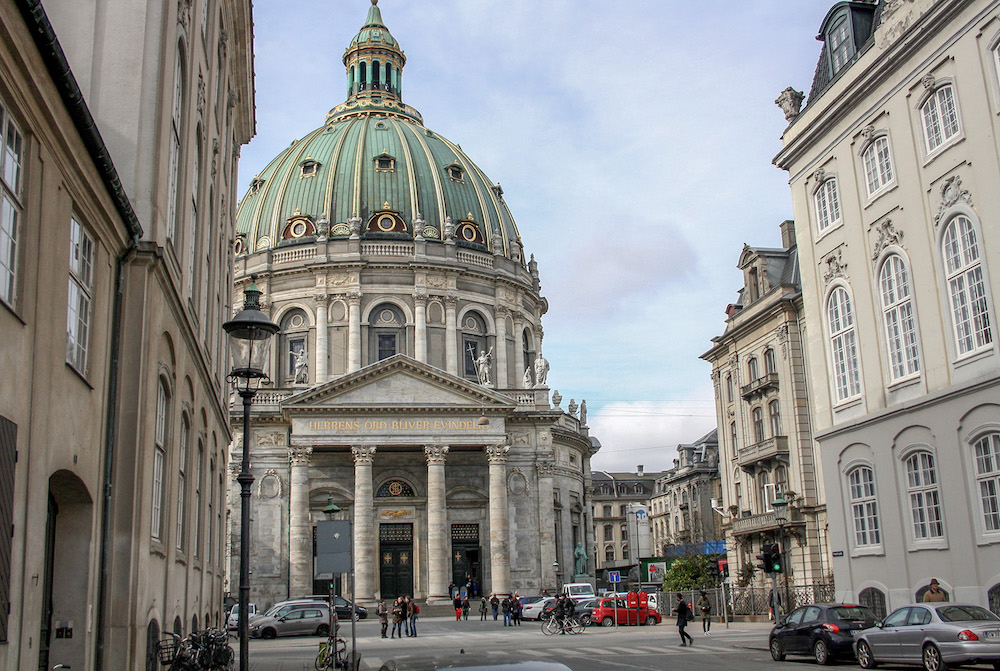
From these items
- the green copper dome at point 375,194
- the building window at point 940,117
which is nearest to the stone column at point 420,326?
the green copper dome at point 375,194

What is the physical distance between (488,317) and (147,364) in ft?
176

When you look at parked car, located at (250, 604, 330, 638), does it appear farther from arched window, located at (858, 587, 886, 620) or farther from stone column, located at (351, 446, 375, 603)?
arched window, located at (858, 587, 886, 620)

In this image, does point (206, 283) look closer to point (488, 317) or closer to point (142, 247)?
point (142, 247)

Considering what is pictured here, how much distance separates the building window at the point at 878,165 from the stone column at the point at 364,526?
1324 inches

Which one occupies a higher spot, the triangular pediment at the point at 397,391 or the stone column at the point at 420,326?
the stone column at the point at 420,326

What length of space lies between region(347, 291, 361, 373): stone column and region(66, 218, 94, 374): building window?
49.5 m

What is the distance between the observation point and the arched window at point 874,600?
2519cm

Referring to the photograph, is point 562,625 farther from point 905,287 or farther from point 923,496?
point 905,287

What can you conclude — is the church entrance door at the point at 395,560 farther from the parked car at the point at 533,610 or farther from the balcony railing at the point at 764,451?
the balcony railing at the point at 764,451

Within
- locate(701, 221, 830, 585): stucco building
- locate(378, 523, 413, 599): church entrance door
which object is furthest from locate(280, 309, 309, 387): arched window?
locate(701, 221, 830, 585): stucco building

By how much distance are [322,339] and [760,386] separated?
29370 mm

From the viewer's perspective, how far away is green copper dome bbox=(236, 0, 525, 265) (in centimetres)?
6756

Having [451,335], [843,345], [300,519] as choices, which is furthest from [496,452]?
[843,345]

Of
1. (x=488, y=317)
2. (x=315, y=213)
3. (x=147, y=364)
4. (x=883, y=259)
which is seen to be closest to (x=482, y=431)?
(x=488, y=317)
